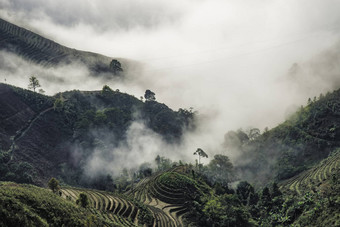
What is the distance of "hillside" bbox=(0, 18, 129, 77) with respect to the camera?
6280 inches

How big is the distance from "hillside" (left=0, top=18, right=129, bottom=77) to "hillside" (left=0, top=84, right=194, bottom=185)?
39.2 metres

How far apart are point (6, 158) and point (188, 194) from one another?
51.6 meters

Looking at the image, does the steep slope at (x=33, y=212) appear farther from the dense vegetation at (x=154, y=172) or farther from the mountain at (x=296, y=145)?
the mountain at (x=296, y=145)

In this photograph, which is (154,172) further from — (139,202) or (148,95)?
(148,95)

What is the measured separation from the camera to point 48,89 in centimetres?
14600

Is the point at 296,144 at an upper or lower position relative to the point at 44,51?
lower

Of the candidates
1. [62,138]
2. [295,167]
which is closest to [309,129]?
[295,167]

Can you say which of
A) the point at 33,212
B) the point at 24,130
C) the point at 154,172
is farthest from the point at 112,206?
the point at 154,172

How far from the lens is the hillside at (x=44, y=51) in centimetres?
15950

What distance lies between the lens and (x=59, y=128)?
105125 millimetres

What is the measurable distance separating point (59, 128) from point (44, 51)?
281 ft

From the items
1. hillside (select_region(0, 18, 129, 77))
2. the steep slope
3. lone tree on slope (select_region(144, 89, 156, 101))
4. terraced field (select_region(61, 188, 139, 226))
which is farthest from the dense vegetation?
hillside (select_region(0, 18, 129, 77))

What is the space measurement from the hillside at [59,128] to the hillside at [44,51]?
39.2 metres

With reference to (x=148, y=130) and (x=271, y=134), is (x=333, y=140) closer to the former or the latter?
(x=271, y=134)
